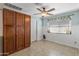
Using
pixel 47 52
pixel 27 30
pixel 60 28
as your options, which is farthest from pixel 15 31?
pixel 60 28

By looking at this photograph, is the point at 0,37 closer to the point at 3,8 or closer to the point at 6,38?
the point at 6,38

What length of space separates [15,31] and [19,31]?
29 cm

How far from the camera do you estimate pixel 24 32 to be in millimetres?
4562

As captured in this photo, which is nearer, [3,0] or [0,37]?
[3,0]

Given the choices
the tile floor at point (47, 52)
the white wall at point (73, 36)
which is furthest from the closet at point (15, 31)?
the white wall at point (73, 36)

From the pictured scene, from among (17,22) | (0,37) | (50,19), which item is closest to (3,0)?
(0,37)

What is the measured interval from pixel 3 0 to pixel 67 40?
522cm

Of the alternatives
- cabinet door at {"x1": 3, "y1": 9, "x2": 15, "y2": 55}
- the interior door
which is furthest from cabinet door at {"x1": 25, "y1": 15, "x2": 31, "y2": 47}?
cabinet door at {"x1": 3, "y1": 9, "x2": 15, "y2": 55}

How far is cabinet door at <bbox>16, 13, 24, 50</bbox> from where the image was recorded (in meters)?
4.05

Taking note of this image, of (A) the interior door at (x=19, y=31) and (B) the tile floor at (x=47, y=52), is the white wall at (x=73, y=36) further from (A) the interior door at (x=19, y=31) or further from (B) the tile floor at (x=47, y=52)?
(A) the interior door at (x=19, y=31)

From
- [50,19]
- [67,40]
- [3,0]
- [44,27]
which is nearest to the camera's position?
[3,0]

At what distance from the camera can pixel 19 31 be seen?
4.18 m

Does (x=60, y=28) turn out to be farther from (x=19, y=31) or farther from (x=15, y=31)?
(x=15, y=31)

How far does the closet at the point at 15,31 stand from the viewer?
3389mm
